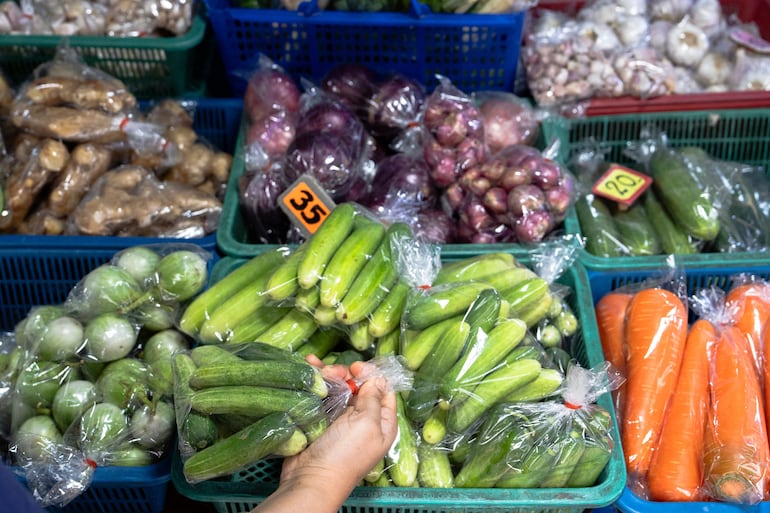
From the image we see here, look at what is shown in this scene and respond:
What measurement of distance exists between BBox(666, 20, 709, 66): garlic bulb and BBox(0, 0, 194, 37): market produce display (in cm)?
190

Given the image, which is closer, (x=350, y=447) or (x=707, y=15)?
(x=350, y=447)

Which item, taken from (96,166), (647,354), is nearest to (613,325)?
(647,354)

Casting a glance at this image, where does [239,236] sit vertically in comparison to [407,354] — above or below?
below

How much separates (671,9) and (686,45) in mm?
236

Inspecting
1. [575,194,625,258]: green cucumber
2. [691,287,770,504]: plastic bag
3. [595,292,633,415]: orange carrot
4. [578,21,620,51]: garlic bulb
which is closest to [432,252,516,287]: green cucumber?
[595,292,633,415]: orange carrot

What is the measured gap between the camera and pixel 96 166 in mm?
2479

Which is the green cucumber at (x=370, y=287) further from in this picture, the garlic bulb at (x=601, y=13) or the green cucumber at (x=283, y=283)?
the garlic bulb at (x=601, y=13)

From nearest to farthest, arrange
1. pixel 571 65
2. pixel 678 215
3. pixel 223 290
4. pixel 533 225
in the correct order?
pixel 223 290 → pixel 533 225 → pixel 678 215 → pixel 571 65

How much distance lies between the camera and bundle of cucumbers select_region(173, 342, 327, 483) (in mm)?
1445

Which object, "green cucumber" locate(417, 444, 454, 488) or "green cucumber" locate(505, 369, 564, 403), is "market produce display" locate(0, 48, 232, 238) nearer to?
"green cucumber" locate(417, 444, 454, 488)

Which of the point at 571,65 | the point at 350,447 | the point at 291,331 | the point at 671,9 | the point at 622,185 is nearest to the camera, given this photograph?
the point at 350,447

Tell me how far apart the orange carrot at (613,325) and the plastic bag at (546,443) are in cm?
45

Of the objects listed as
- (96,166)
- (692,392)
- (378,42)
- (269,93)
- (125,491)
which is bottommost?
(125,491)

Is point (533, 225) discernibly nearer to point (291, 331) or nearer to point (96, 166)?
point (291, 331)
